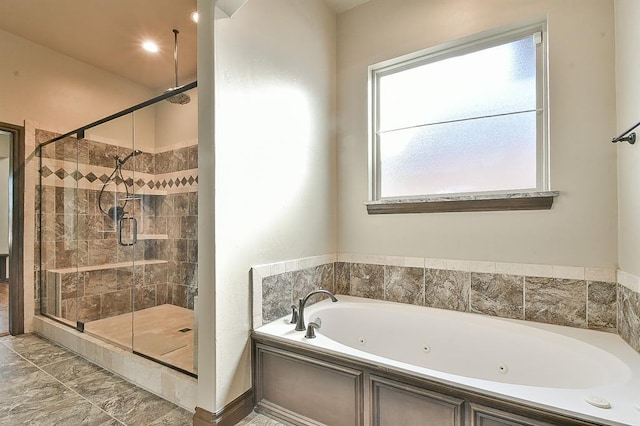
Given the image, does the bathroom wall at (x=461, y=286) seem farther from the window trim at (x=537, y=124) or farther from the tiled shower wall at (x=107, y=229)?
the tiled shower wall at (x=107, y=229)

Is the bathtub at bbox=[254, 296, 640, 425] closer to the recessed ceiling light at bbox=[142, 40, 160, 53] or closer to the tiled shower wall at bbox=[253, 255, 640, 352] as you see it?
the tiled shower wall at bbox=[253, 255, 640, 352]

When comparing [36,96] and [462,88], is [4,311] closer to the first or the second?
[36,96]

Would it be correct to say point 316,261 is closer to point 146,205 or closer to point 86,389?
point 86,389

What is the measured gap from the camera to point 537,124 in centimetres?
199

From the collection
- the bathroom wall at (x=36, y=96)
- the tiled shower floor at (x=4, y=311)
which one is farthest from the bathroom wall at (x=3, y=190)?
the bathroom wall at (x=36, y=96)

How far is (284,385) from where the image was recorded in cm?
171

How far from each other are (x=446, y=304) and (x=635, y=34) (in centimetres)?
181

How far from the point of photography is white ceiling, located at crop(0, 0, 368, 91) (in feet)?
8.27

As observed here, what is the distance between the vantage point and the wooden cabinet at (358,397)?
3.83ft

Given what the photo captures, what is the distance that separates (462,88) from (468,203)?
0.87 meters

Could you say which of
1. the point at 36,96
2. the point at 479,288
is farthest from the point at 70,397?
the point at 36,96

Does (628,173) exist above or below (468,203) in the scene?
above

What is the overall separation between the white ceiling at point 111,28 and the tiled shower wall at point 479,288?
7.43 ft

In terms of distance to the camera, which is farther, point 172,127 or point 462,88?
point 172,127
